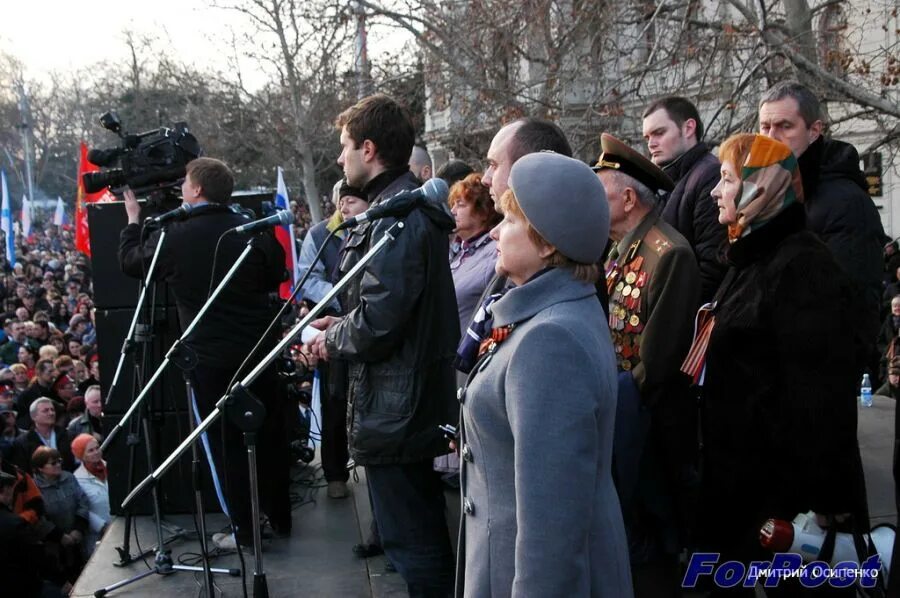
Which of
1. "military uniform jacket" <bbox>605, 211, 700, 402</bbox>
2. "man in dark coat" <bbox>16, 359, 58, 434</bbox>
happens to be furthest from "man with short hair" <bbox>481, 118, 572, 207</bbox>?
"man in dark coat" <bbox>16, 359, 58, 434</bbox>

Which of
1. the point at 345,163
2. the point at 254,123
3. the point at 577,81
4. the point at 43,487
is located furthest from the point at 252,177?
the point at 345,163

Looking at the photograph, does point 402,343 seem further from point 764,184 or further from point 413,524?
point 764,184

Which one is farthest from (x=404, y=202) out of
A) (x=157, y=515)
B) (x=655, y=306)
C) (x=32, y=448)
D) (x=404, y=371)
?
(x=32, y=448)

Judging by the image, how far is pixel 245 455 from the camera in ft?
17.3

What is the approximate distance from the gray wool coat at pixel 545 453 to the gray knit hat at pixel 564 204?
87mm

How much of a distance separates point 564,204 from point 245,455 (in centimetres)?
340

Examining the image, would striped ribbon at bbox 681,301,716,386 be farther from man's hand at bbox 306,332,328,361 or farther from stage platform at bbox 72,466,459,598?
stage platform at bbox 72,466,459,598

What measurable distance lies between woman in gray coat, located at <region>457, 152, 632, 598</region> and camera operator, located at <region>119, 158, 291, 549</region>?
2.85 meters

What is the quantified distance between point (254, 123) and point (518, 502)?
98.7ft

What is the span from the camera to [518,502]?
225 centimetres

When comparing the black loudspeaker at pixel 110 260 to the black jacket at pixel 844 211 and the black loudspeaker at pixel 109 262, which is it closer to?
the black loudspeaker at pixel 109 262

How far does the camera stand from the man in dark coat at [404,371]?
12.3 ft

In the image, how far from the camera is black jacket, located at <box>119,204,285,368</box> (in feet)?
16.7

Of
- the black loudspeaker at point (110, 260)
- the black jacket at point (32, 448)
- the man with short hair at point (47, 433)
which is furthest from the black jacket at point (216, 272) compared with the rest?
the man with short hair at point (47, 433)
